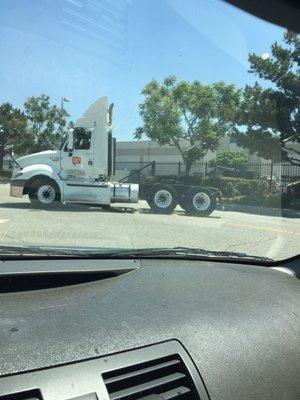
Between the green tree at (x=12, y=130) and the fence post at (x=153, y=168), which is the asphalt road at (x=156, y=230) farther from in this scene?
the green tree at (x=12, y=130)

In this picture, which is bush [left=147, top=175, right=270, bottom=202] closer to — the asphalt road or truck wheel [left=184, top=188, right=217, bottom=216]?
truck wheel [left=184, top=188, right=217, bottom=216]

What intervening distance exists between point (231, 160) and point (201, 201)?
61 cm

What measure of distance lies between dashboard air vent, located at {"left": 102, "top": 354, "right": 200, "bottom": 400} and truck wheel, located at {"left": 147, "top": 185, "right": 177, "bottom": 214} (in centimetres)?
454

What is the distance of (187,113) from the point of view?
568 centimetres

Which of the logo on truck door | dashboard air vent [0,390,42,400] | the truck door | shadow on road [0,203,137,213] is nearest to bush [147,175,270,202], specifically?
shadow on road [0,203,137,213]

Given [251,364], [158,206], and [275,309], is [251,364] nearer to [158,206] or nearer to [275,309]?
[275,309]

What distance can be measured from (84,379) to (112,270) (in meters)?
1.03

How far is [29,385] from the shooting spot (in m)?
1.65

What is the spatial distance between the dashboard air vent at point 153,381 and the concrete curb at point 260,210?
317 cm

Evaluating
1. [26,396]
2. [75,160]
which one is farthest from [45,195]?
[26,396]

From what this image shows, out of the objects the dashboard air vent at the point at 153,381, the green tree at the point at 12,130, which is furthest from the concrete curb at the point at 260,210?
the dashboard air vent at the point at 153,381

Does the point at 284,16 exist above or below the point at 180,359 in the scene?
above

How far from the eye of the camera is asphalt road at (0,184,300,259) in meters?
4.65

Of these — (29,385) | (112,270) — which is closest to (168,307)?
(112,270)
